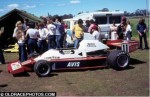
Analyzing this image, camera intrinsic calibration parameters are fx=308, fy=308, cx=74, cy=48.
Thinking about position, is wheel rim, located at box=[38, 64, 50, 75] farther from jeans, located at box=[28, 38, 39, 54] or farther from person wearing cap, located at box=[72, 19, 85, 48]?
jeans, located at box=[28, 38, 39, 54]

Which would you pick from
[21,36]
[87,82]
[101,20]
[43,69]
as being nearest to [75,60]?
[43,69]

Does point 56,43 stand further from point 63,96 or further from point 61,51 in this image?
point 63,96

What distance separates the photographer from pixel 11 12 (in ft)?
70.9

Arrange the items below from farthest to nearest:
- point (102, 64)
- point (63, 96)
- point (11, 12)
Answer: point (11, 12)
point (102, 64)
point (63, 96)

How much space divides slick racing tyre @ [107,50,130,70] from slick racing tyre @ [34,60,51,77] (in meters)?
2.29

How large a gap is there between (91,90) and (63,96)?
874 mm

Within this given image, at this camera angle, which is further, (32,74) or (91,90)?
Result: (32,74)

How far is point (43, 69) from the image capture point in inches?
409

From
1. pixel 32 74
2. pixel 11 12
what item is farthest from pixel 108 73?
pixel 11 12

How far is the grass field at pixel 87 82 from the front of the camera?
322 inches

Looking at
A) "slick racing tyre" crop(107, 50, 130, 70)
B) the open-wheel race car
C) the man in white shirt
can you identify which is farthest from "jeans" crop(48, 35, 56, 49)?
"slick racing tyre" crop(107, 50, 130, 70)

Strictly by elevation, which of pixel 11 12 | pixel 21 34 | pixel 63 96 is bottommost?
pixel 63 96

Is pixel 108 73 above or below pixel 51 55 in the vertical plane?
below

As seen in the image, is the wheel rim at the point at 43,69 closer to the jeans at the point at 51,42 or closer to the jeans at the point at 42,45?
the jeans at the point at 42,45
